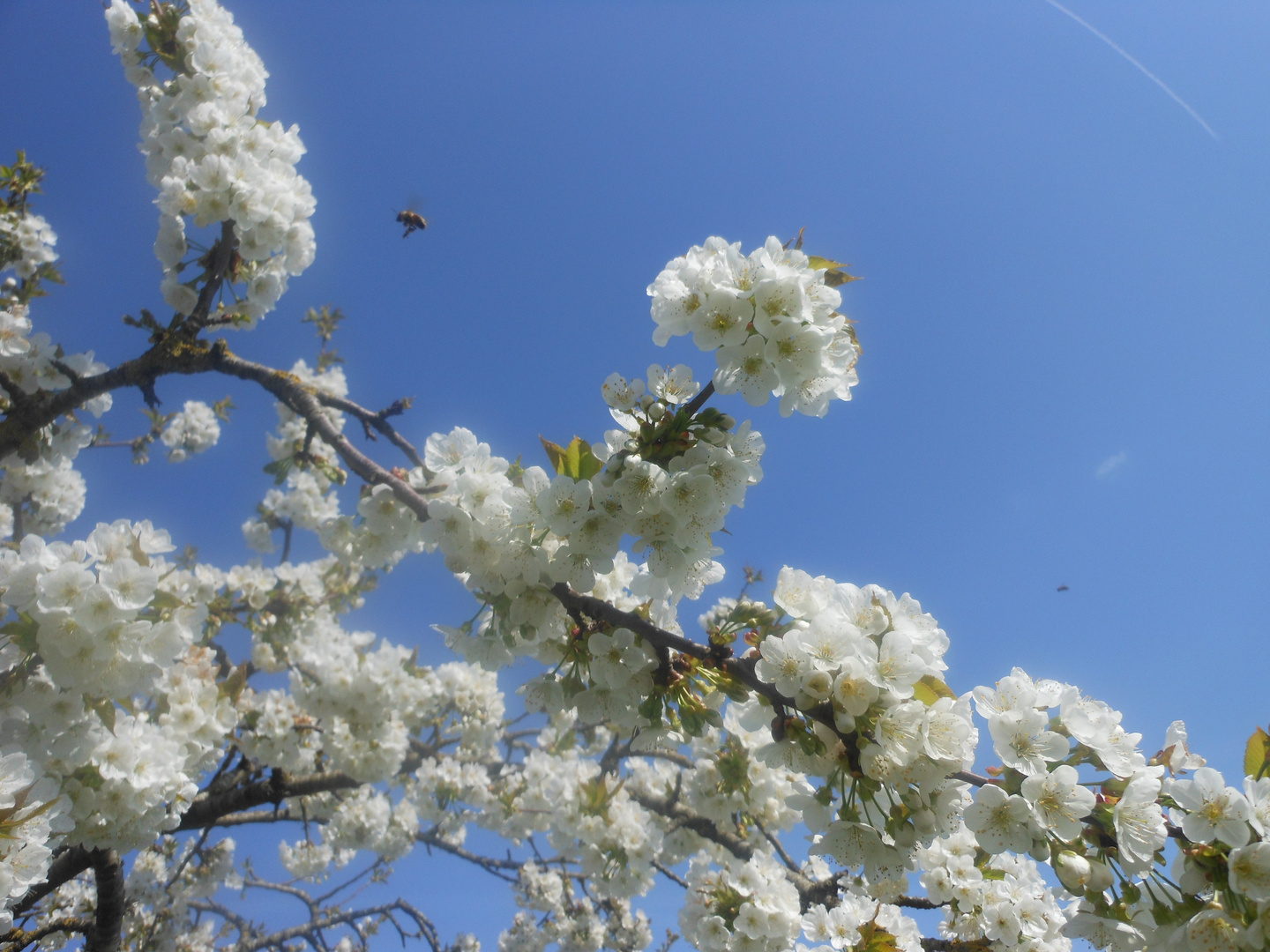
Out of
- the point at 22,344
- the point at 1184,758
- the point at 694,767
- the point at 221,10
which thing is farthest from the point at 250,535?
the point at 1184,758

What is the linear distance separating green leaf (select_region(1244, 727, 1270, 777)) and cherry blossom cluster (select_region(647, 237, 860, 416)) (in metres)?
1.65

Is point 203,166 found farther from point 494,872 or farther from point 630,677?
point 494,872

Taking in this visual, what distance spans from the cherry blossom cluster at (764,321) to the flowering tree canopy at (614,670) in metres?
0.01

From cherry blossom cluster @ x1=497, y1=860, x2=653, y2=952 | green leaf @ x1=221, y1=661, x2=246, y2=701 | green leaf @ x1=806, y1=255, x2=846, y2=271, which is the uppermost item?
green leaf @ x1=806, y1=255, x2=846, y2=271

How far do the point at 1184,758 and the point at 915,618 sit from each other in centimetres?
95

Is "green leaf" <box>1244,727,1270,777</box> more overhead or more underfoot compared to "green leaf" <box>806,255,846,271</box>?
more underfoot

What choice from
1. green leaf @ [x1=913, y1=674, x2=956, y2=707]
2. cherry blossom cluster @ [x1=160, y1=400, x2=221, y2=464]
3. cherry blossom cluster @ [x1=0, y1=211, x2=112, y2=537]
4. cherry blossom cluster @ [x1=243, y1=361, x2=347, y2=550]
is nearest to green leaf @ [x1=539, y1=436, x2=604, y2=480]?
green leaf @ [x1=913, y1=674, x2=956, y2=707]

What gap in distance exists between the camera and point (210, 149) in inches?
161

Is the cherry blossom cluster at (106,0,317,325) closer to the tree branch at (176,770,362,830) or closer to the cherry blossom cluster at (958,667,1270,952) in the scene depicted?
the tree branch at (176,770,362,830)

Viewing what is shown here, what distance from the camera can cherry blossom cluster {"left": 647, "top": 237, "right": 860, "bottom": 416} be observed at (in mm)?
1881

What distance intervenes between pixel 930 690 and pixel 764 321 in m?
1.37

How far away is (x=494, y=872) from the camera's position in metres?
7.52

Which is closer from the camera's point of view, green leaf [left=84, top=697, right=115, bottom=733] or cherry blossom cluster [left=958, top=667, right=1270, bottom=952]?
cherry blossom cluster [left=958, top=667, right=1270, bottom=952]

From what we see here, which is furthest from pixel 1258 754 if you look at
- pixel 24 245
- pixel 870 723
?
pixel 24 245
